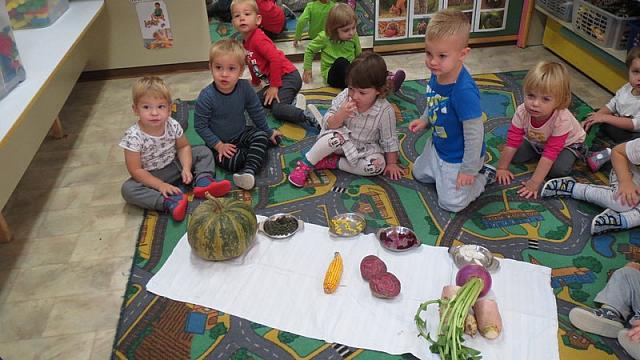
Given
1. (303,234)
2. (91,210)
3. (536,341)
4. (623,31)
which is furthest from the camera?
(623,31)

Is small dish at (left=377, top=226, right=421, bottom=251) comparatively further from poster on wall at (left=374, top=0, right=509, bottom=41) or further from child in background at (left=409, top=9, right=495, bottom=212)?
poster on wall at (left=374, top=0, right=509, bottom=41)

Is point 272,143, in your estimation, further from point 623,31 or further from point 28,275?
point 623,31

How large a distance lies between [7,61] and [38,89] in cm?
16

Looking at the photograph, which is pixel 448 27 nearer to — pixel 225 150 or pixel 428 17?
pixel 225 150

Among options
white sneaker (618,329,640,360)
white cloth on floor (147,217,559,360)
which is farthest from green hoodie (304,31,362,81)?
white sneaker (618,329,640,360)

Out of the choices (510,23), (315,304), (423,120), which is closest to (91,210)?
(315,304)

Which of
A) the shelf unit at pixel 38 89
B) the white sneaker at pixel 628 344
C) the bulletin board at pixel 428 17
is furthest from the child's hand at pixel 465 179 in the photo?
the bulletin board at pixel 428 17

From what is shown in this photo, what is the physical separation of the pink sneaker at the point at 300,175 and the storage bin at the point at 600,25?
2078 millimetres

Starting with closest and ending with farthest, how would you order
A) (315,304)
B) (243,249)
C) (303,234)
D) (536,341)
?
(536,341), (315,304), (243,249), (303,234)

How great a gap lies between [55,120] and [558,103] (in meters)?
2.71

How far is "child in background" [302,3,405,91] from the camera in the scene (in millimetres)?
3342

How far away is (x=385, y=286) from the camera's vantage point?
191cm

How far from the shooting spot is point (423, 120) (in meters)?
2.56

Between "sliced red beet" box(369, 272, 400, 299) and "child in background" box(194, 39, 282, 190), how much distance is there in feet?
2.90
